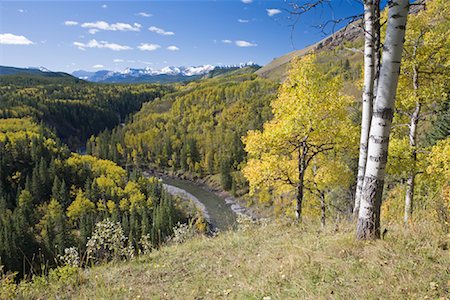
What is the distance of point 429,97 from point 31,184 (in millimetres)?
101371

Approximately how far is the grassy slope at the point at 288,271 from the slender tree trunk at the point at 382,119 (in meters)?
0.48

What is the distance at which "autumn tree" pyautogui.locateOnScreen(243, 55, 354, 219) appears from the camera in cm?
1288

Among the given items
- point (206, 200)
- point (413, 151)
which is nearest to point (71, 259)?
point (413, 151)

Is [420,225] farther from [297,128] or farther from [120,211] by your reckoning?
[120,211]

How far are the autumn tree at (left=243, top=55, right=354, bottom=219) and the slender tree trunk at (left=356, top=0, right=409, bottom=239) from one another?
22.1 feet

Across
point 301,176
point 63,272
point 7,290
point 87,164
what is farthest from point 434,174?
point 87,164

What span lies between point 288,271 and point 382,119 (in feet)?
10.6

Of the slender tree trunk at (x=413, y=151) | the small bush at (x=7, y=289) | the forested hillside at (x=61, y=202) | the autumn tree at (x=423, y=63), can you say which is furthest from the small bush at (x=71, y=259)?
the forested hillside at (x=61, y=202)

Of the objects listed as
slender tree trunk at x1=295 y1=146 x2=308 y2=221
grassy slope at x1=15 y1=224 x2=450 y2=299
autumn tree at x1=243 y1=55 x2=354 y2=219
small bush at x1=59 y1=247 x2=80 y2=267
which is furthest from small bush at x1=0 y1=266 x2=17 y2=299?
slender tree trunk at x1=295 y1=146 x2=308 y2=221

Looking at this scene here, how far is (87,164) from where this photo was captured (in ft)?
346

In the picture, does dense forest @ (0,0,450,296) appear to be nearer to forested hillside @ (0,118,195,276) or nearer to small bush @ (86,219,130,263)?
small bush @ (86,219,130,263)

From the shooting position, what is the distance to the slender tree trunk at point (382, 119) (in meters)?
5.41

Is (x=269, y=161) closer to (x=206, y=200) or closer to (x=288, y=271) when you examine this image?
(x=288, y=271)

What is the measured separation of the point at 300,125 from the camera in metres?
13.1
